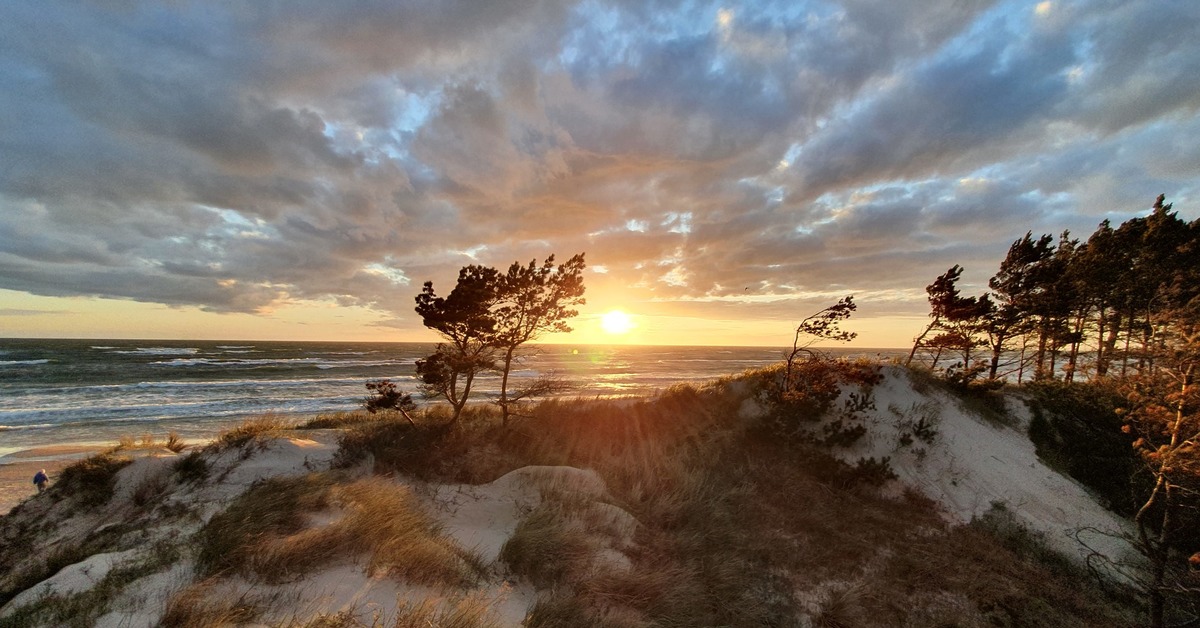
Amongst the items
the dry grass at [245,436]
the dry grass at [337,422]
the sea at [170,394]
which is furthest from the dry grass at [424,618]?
the sea at [170,394]

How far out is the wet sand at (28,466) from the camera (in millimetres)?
13182

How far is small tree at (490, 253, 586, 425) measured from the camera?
47.0 feet

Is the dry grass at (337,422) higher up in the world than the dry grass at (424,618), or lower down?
lower down

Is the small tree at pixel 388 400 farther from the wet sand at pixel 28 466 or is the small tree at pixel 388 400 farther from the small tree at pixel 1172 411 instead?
the small tree at pixel 1172 411

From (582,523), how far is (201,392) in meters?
40.0

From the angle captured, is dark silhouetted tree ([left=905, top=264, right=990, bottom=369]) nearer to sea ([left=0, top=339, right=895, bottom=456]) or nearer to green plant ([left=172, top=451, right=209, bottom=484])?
sea ([left=0, top=339, right=895, bottom=456])

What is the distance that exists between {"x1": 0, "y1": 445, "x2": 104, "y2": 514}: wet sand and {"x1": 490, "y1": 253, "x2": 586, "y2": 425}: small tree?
1292 cm

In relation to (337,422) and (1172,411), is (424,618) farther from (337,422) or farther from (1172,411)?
(337,422)

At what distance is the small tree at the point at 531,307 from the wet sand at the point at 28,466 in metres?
12.9

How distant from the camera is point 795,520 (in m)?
9.84

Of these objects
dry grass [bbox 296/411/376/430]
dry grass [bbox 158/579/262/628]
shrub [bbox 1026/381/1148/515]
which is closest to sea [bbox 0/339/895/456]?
dry grass [bbox 296/411/376/430]

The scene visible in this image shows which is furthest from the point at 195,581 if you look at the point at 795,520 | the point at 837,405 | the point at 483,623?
the point at 837,405

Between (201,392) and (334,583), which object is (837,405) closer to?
(334,583)

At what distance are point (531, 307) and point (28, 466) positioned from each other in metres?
20.0
